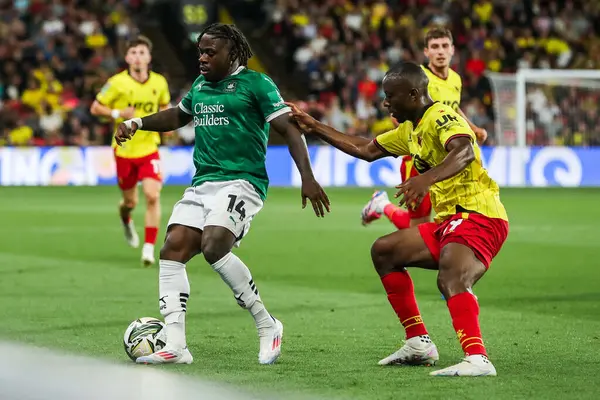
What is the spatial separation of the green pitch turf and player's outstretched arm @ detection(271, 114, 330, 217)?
0.93 m

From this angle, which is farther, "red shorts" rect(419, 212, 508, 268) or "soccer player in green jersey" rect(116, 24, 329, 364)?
"soccer player in green jersey" rect(116, 24, 329, 364)

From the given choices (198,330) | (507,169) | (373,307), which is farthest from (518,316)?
(507,169)

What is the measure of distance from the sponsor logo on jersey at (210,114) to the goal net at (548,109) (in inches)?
818

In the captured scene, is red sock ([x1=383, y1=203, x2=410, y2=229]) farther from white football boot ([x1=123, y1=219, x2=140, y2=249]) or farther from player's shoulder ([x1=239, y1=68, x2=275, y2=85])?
white football boot ([x1=123, y1=219, x2=140, y2=249])

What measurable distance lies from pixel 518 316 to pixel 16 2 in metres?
25.5

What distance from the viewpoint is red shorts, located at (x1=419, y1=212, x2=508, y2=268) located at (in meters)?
6.50

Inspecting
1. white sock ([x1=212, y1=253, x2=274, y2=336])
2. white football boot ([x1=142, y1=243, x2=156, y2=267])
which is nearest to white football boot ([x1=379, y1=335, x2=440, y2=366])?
white sock ([x1=212, y1=253, x2=274, y2=336])

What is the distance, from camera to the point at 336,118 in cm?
3033

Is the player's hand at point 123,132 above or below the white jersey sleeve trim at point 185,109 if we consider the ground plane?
below

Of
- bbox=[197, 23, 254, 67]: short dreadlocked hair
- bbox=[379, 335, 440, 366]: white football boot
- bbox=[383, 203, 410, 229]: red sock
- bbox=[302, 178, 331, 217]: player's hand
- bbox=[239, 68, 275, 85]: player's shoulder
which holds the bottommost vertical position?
bbox=[383, 203, 410, 229]: red sock

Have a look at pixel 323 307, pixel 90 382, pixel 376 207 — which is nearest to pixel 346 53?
pixel 376 207

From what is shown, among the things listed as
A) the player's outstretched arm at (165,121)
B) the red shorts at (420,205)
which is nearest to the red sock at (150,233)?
the red shorts at (420,205)

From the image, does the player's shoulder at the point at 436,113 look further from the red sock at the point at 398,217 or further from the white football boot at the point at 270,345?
the red sock at the point at 398,217

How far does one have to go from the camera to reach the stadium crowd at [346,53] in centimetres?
2855
